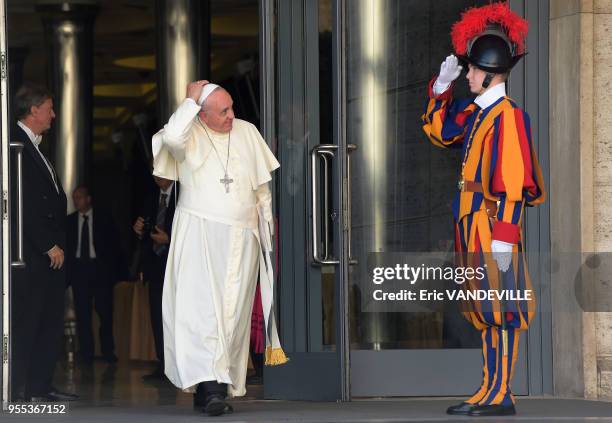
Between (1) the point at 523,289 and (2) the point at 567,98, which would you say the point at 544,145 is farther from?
(1) the point at 523,289

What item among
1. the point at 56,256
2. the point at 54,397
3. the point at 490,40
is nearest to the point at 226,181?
the point at 490,40

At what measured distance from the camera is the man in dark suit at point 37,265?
8125 mm

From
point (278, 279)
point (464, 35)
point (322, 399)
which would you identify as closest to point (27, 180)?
point (278, 279)

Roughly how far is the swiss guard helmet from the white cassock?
3.96ft

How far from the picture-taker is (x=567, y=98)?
8.02 metres

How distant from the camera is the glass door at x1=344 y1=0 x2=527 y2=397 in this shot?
8070 millimetres

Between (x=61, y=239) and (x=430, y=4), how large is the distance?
2609 millimetres

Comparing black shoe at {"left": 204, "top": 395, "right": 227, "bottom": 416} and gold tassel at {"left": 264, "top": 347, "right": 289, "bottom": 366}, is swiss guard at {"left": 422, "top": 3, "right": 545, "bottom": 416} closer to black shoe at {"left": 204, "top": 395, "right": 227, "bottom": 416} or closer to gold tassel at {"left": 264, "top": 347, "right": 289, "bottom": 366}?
gold tassel at {"left": 264, "top": 347, "right": 289, "bottom": 366}

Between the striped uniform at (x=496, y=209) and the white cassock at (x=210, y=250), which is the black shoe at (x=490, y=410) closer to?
the striped uniform at (x=496, y=209)

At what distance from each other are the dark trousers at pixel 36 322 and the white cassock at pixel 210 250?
137 cm

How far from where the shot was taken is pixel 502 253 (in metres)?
6.70

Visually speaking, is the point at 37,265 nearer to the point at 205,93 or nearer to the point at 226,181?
the point at 226,181

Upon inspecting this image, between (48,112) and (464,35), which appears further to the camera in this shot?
(48,112)

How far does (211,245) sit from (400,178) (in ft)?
5.33
